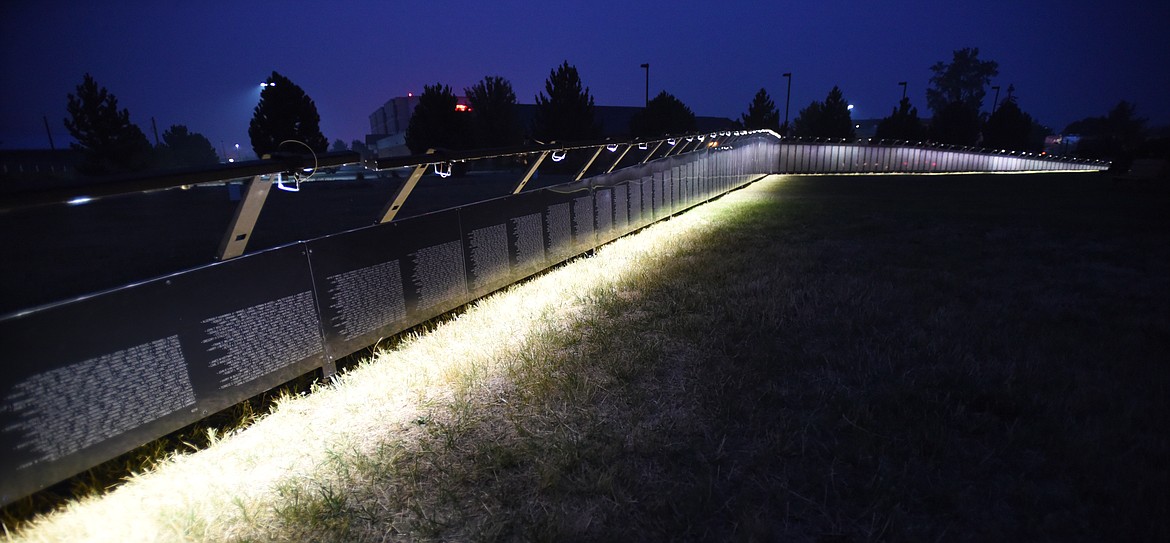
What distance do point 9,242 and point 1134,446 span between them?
2224 cm

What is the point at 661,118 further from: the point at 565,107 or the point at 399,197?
the point at 399,197

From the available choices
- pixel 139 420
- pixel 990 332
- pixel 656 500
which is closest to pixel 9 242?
pixel 139 420

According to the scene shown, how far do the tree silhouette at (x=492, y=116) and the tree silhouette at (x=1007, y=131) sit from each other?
50027 mm

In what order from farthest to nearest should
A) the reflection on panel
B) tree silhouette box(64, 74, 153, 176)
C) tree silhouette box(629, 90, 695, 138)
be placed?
tree silhouette box(629, 90, 695, 138) < tree silhouette box(64, 74, 153, 176) < the reflection on panel

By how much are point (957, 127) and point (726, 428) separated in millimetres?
66017

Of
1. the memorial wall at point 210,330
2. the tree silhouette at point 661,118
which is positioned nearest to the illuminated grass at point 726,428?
the memorial wall at point 210,330

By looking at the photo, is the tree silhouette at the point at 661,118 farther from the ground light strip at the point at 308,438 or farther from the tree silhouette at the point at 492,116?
the ground light strip at the point at 308,438

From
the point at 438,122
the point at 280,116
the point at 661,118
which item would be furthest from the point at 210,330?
the point at 661,118

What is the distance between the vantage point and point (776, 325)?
5.54 metres

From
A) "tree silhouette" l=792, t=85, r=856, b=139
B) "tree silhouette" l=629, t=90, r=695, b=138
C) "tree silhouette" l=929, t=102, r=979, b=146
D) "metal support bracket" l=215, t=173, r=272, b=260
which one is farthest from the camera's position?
"tree silhouette" l=929, t=102, r=979, b=146

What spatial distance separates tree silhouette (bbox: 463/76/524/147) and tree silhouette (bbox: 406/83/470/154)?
5270 millimetres

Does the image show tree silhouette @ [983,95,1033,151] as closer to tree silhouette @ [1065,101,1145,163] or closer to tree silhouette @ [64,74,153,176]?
tree silhouette @ [1065,101,1145,163]

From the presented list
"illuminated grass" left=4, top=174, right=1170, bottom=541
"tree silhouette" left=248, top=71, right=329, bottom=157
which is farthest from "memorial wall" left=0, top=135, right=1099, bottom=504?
"tree silhouette" left=248, top=71, right=329, bottom=157

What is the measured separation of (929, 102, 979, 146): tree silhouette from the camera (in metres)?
53.8
